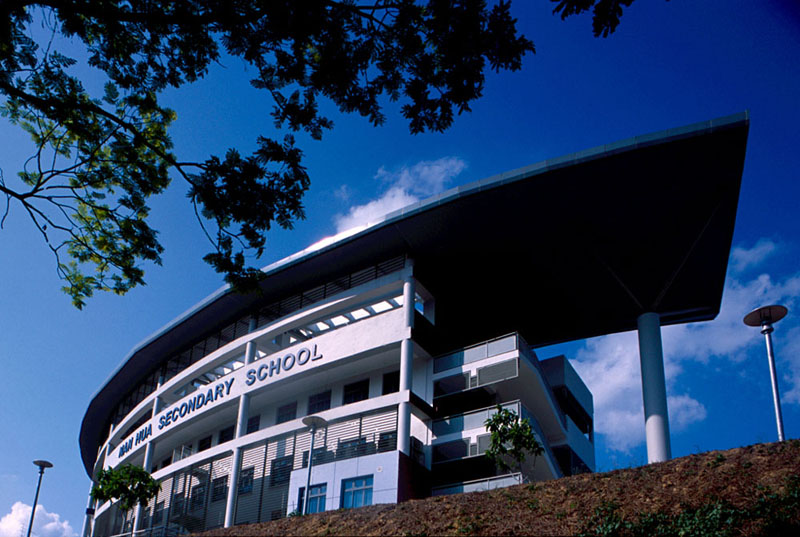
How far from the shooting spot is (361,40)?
449 inches

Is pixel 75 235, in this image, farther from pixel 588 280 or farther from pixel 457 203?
pixel 588 280

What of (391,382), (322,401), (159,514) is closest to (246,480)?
(322,401)

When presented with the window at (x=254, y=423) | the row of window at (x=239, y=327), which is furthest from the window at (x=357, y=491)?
the window at (x=254, y=423)

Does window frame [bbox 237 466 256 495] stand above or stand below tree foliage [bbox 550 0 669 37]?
above

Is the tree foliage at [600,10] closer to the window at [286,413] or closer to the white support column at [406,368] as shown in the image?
the white support column at [406,368]

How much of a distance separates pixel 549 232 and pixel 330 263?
35.6 feet

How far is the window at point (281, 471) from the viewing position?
3541cm

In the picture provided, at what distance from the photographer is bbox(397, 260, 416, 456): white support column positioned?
3111 centimetres

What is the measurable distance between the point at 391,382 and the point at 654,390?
39.8ft

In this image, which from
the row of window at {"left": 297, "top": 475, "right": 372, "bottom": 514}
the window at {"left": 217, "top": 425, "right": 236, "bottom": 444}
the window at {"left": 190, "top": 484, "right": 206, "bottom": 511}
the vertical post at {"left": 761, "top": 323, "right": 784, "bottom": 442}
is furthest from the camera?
→ the window at {"left": 217, "top": 425, "right": 236, "bottom": 444}

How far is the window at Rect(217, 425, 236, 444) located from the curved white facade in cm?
12

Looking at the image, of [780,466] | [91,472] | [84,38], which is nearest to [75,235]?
[84,38]

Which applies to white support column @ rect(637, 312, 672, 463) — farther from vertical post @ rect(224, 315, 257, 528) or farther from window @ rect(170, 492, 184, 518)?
window @ rect(170, 492, 184, 518)

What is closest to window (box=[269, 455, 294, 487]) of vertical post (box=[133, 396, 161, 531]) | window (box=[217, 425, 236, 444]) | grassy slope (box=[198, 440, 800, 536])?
window (box=[217, 425, 236, 444])
